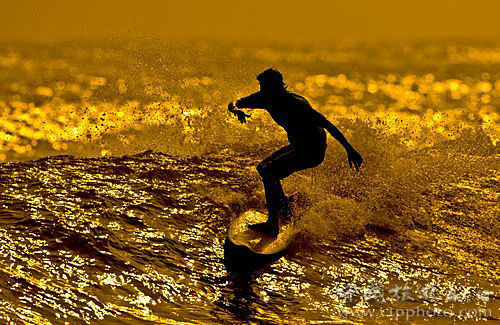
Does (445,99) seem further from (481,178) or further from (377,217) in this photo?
(377,217)

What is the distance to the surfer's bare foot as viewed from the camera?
7332 mm

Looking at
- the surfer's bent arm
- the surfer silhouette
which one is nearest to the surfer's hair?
the surfer silhouette

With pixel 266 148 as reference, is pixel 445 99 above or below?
above

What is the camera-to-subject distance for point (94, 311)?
5.79 metres

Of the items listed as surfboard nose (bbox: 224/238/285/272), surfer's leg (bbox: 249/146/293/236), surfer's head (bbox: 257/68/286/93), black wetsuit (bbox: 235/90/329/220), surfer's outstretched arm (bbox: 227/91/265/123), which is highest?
surfer's head (bbox: 257/68/286/93)

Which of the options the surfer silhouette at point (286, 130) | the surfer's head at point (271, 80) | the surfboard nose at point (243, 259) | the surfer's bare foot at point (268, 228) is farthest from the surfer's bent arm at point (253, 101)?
the surfboard nose at point (243, 259)

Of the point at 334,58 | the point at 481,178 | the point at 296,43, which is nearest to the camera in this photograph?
the point at 481,178

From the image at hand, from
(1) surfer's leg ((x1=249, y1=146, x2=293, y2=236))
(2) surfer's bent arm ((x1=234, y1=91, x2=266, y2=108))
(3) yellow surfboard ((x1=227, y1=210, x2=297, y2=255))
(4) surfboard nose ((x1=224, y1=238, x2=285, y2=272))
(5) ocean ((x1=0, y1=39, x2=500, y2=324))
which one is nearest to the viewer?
(5) ocean ((x1=0, y1=39, x2=500, y2=324))

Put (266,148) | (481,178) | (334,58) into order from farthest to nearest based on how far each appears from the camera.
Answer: (334,58)
(266,148)
(481,178)

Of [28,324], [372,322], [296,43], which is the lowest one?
[28,324]

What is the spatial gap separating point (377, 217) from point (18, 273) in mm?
4929

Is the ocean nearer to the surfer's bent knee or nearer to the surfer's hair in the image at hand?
the surfer's bent knee

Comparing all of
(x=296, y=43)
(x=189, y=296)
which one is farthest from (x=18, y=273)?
(x=296, y=43)

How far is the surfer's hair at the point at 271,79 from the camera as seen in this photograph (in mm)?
6988
